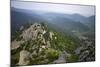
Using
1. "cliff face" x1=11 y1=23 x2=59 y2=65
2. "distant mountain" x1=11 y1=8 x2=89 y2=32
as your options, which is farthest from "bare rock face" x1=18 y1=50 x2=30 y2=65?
"distant mountain" x1=11 y1=8 x2=89 y2=32

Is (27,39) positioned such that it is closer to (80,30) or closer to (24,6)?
(24,6)

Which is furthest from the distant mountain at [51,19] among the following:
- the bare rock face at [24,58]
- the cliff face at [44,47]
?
the bare rock face at [24,58]

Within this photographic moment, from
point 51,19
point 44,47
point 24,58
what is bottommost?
point 24,58

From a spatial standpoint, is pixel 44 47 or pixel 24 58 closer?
pixel 24 58

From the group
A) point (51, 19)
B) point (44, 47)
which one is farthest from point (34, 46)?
point (51, 19)

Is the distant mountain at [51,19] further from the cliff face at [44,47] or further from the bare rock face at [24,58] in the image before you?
the bare rock face at [24,58]

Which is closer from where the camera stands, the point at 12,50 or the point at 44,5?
the point at 12,50

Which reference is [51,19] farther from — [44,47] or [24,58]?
[24,58]
